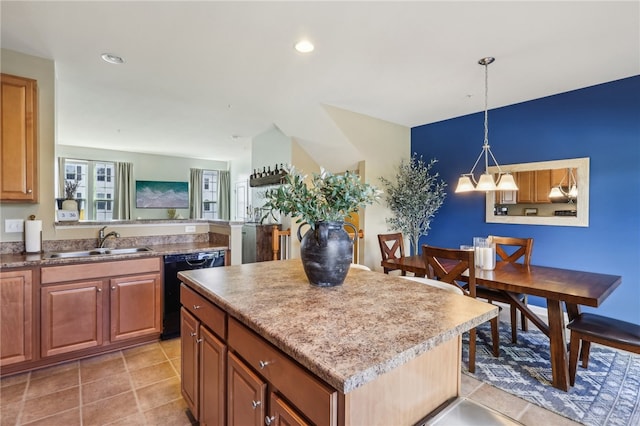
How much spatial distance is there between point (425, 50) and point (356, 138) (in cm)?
180

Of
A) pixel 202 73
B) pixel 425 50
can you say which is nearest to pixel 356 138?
pixel 425 50

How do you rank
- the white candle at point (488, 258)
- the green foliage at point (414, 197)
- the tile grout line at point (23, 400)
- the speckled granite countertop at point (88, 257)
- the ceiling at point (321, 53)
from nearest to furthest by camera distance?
the tile grout line at point (23, 400)
the ceiling at point (321, 53)
the speckled granite countertop at point (88, 257)
the white candle at point (488, 258)
the green foliage at point (414, 197)

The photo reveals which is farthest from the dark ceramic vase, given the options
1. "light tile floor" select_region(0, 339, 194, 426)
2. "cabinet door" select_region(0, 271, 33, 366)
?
"cabinet door" select_region(0, 271, 33, 366)

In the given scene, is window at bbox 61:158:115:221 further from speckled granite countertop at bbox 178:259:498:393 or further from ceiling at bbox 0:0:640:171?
speckled granite countertop at bbox 178:259:498:393

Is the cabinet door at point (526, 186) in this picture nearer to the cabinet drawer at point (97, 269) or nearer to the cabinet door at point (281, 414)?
the cabinet door at point (281, 414)

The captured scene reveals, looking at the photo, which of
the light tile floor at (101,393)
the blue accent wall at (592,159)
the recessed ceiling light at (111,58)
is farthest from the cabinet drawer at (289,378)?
the blue accent wall at (592,159)

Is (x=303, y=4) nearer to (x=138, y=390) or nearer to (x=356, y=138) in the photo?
(x=356, y=138)

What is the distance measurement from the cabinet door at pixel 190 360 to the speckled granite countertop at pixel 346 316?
0.73 ft

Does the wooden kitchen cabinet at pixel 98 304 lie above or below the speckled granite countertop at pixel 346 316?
below

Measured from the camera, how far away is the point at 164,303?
2938mm

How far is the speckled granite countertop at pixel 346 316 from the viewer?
0.85 m

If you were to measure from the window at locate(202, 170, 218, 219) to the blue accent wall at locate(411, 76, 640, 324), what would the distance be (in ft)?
23.2

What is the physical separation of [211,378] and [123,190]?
7.75 metres

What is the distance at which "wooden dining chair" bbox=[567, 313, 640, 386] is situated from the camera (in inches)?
78.4
